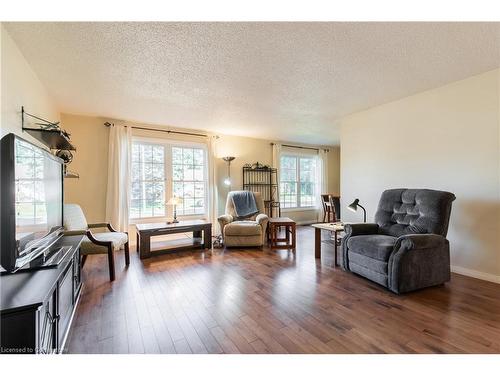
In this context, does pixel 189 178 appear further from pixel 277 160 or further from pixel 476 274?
pixel 476 274

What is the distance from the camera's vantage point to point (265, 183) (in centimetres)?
575

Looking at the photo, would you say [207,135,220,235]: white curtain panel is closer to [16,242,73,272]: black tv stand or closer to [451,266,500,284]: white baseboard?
[16,242,73,272]: black tv stand

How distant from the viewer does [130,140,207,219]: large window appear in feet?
14.0

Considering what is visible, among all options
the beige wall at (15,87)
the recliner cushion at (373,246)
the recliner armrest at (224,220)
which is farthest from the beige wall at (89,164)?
the recliner cushion at (373,246)

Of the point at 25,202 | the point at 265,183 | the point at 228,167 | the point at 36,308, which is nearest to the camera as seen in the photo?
the point at 36,308

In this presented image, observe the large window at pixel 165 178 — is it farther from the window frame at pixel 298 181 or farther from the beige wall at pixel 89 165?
the window frame at pixel 298 181

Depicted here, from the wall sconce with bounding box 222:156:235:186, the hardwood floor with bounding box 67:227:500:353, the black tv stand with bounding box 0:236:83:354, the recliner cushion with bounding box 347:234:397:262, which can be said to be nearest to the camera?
the black tv stand with bounding box 0:236:83:354

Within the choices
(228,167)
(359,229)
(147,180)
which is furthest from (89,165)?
(359,229)

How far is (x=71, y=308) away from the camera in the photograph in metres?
1.78

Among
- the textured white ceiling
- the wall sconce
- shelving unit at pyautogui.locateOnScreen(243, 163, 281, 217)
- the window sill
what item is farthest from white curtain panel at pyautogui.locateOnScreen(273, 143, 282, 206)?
the textured white ceiling

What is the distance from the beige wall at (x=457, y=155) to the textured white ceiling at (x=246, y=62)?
0.21 meters

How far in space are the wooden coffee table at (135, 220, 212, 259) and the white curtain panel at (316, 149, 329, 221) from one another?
12.4 ft

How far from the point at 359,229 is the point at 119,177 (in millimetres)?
3786
